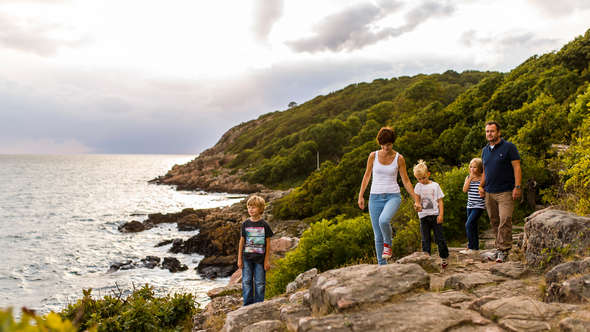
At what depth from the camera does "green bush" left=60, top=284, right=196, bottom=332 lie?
23.9ft

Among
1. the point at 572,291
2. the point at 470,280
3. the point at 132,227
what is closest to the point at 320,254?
the point at 470,280

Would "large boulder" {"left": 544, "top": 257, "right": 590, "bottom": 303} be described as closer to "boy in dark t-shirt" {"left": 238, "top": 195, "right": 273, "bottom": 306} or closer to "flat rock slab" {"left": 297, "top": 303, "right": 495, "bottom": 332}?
"flat rock slab" {"left": 297, "top": 303, "right": 495, "bottom": 332}

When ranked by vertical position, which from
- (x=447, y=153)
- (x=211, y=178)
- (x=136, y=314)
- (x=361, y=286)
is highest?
(x=447, y=153)

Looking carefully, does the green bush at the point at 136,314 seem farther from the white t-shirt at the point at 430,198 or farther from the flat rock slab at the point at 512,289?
the flat rock slab at the point at 512,289

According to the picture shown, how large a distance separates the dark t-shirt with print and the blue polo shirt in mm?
4207

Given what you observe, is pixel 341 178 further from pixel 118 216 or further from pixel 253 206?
pixel 118 216

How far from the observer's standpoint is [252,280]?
20.2ft

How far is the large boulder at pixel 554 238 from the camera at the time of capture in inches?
176

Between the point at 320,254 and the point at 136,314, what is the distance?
5.12 m

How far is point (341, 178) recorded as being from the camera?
91.6ft

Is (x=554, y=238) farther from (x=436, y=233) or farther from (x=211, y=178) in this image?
(x=211, y=178)

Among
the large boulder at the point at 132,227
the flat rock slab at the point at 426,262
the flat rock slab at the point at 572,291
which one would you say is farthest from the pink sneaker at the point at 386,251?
the large boulder at the point at 132,227

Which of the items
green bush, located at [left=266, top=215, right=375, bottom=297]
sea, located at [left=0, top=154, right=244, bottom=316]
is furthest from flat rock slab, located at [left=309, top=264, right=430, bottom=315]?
sea, located at [left=0, top=154, right=244, bottom=316]

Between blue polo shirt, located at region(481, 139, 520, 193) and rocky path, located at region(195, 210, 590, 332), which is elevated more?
blue polo shirt, located at region(481, 139, 520, 193)
